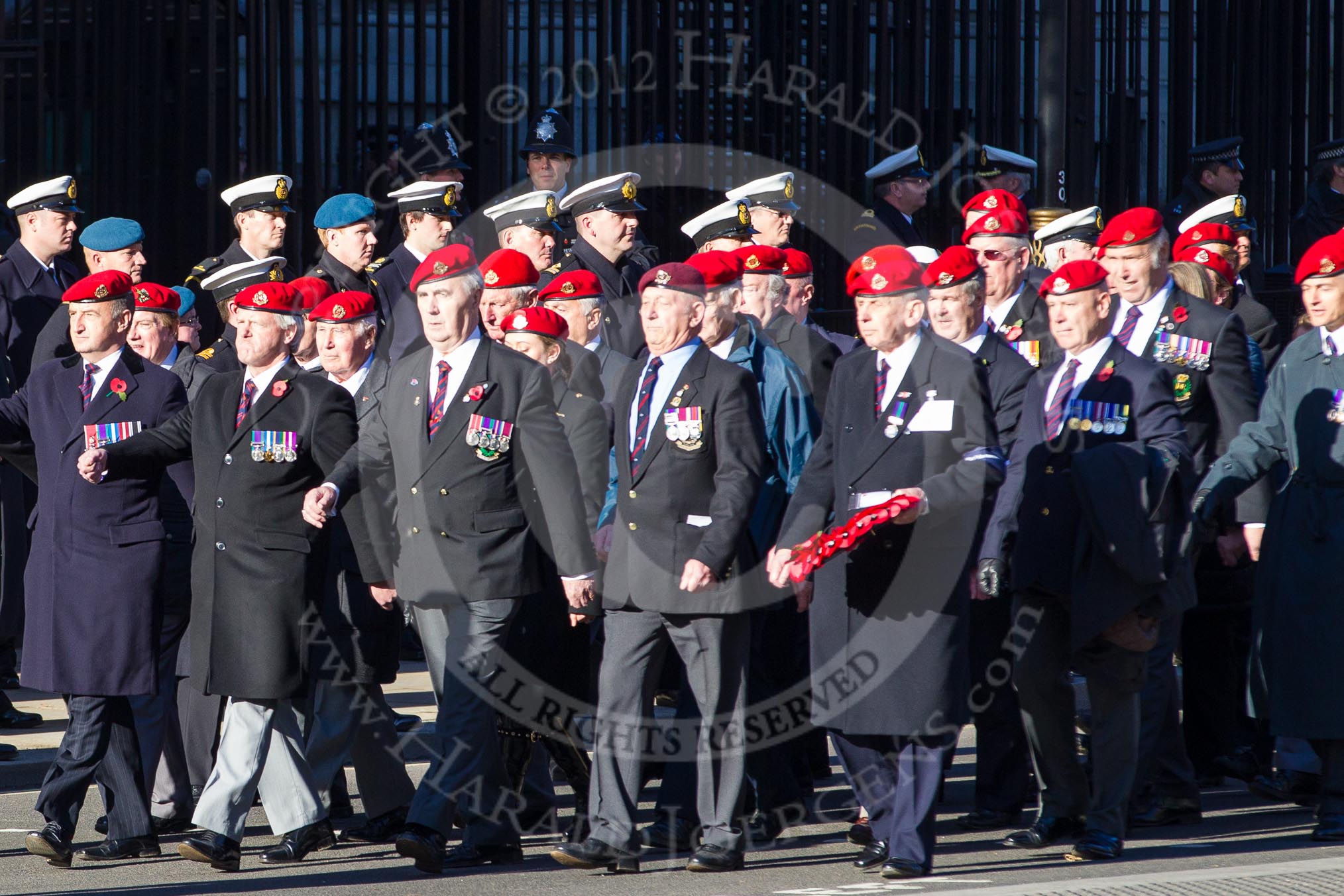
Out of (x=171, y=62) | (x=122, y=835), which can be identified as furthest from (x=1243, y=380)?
(x=171, y=62)

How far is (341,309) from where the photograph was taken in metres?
6.80

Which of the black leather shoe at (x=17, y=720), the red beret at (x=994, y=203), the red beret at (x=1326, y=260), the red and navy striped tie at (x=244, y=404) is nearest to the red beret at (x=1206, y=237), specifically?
the red beret at (x=994, y=203)

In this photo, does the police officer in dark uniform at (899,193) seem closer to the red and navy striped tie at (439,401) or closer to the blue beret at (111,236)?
the blue beret at (111,236)

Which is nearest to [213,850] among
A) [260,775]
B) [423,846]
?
[260,775]

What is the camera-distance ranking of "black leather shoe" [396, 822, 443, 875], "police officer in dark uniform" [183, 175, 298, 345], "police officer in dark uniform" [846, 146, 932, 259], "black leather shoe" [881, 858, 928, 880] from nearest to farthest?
1. "black leather shoe" [881, 858, 928, 880]
2. "black leather shoe" [396, 822, 443, 875]
3. "police officer in dark uniform" [183, 175, 298, 345]
4. "police officer in dark uniform" [846, 146, 932, 259]

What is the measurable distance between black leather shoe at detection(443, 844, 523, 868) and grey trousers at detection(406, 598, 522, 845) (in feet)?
0.06

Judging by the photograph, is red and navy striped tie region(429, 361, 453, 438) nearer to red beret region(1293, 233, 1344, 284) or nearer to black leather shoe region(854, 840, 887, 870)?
black leather shoe region(854, 840, 887, 870)

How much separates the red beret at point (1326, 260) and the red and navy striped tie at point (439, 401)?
281 cm

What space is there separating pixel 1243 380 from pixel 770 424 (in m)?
1.71

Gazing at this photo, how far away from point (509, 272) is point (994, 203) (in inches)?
73.9

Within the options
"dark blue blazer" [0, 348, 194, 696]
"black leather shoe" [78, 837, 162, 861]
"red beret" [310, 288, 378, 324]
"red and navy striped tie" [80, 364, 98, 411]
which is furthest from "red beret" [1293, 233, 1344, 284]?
"black leather shoe" [78, 837, 162, 861]

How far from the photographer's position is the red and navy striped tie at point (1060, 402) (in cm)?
636

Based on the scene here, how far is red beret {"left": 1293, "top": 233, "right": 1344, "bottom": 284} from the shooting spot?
6742mm

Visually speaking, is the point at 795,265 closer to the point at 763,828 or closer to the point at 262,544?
the point at 763,828
